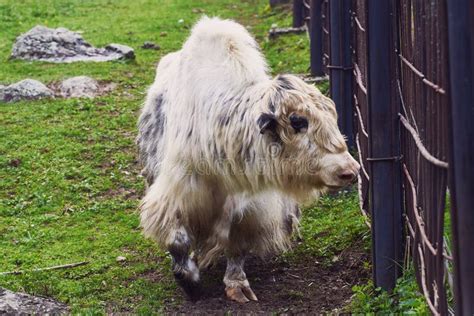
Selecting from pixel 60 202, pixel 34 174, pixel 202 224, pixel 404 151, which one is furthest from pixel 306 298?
pixel 34 174

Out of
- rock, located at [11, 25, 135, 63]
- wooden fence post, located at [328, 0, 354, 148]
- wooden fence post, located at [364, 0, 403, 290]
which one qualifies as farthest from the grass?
wooden fence post, located at [364, 0, 403, 290]

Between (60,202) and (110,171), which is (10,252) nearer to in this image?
(60,202)

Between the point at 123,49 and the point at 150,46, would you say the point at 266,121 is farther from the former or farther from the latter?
the point at 150,46

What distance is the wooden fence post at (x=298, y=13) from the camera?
1234 centimetres

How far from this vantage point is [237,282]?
536cm

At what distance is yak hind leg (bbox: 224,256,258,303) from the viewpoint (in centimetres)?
528

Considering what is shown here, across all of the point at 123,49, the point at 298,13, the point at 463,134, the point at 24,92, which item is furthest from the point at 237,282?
the point at 298,13

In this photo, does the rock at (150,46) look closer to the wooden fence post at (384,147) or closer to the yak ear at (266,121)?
the yak ear at (266,121)

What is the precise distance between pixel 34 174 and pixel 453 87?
5425mm

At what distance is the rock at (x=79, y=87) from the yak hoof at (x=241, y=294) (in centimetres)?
538

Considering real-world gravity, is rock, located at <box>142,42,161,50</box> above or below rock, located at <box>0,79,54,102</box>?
above

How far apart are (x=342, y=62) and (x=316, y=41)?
8.87 ft

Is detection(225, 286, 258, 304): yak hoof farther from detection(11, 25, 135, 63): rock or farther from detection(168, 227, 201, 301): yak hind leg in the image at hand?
detection(11, 25, 135, 63): rock

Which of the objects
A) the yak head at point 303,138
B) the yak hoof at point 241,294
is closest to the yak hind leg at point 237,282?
the yak hoof at point 241,294
